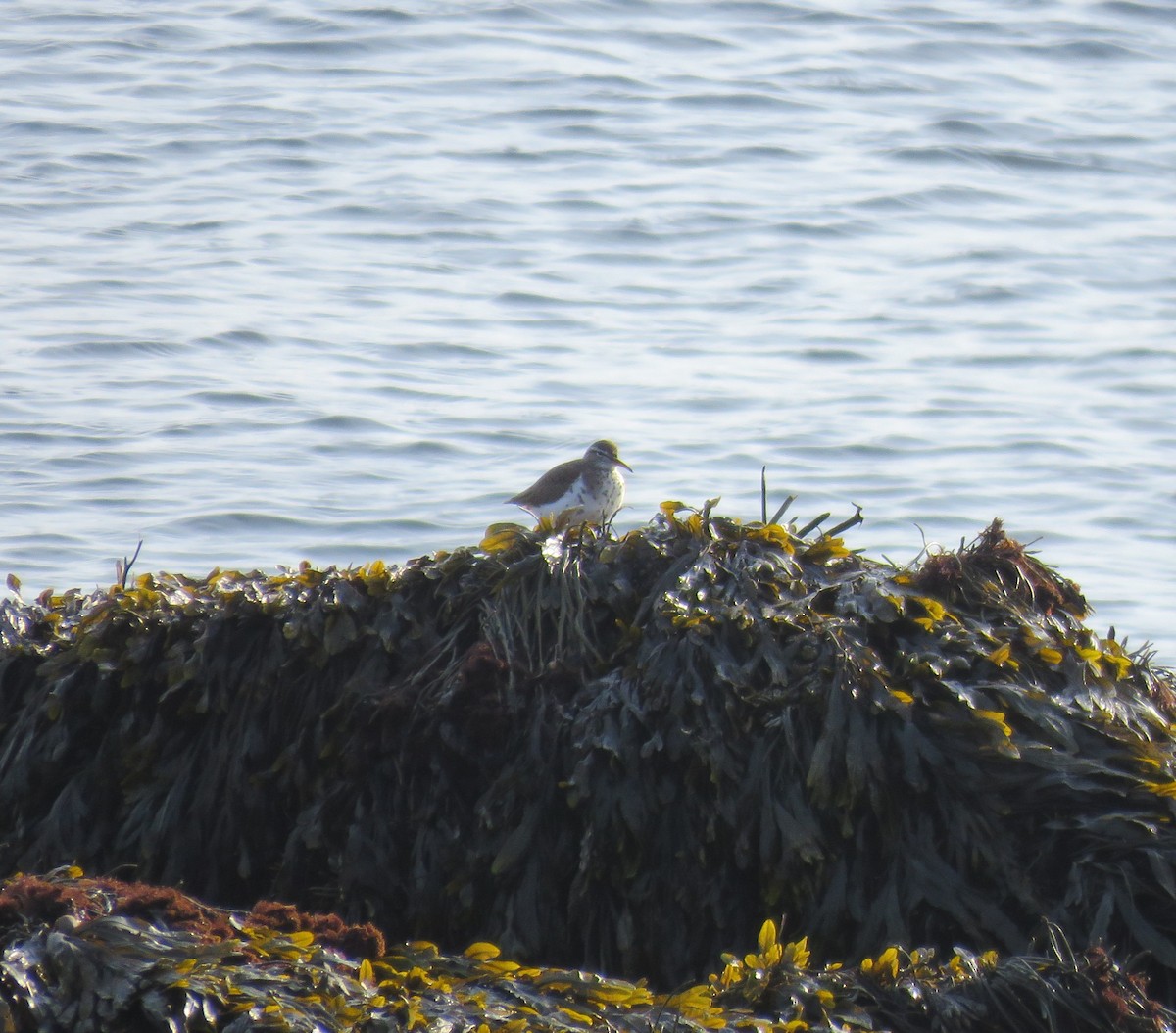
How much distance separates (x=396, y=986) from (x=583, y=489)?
10.7 feet

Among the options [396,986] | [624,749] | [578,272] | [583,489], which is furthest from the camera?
[578,272]

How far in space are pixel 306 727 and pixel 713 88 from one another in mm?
11317

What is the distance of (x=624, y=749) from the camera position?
334cm

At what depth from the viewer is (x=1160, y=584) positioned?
25.7 ft

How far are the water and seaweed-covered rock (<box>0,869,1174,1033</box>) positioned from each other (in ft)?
14.8

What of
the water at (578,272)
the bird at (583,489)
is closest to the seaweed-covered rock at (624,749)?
the bird at (583,489)

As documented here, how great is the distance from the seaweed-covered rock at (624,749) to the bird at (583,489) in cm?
175

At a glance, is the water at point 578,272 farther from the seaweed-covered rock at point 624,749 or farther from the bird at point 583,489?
the seaweed-covered rock at point 624,749

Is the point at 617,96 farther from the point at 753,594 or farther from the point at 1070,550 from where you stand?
the point at 753,594

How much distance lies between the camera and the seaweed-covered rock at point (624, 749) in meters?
3.21

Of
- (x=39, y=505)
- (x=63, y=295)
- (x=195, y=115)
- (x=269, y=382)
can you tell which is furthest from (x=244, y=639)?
(x=195, y=115)

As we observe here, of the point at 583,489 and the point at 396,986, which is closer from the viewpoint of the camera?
Answer: the point at 396,986

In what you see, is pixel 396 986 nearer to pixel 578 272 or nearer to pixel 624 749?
pixel 624 749

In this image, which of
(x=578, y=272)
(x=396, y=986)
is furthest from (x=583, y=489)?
(x=578, y=272)
